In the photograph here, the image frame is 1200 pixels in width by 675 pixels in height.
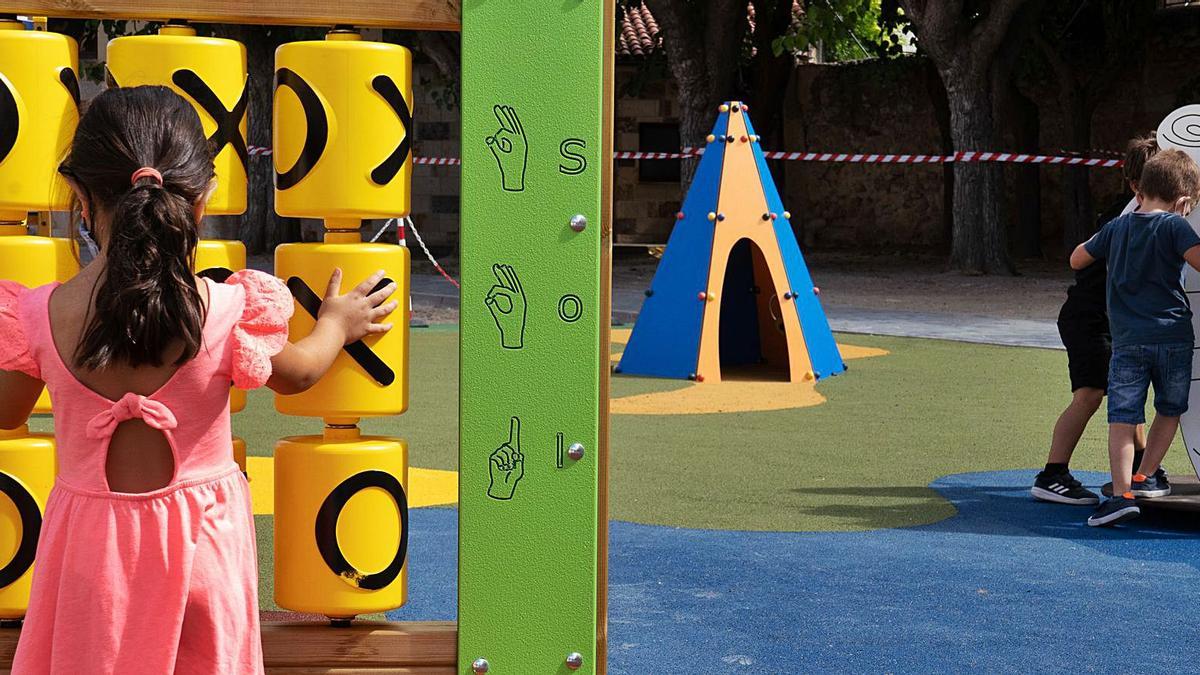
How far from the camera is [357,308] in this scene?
2936 mm

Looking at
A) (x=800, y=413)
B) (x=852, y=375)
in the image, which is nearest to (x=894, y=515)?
(x=800, y=413)

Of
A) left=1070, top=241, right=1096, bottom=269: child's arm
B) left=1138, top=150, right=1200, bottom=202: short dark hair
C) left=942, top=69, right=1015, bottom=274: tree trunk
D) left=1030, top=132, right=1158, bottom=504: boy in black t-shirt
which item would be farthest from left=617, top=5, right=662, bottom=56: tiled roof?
left=1138, top=150, right=1200, bottom=202: short dark hair

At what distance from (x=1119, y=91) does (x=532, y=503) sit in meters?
24.4

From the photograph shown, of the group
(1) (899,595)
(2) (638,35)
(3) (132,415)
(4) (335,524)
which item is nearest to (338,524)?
(4) (335,524)

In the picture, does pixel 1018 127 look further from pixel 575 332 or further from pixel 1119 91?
pixel 575 332

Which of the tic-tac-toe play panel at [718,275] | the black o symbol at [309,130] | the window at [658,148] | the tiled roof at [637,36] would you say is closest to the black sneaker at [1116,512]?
the black o symbol at [309,130]

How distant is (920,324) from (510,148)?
39.9 ft

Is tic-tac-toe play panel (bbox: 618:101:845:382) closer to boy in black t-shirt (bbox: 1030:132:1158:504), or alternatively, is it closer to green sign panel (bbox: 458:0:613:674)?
boy in black t-shirt (bbox: 1030:132:1158:504)

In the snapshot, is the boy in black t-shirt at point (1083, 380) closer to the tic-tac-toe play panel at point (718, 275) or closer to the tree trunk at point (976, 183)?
the tic-tac-toe play panel at point (718, 275)

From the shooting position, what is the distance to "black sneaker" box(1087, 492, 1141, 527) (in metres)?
5.93

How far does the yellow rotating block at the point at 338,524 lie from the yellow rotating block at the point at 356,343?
100 mm

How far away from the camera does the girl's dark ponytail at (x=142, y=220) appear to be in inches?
93.3

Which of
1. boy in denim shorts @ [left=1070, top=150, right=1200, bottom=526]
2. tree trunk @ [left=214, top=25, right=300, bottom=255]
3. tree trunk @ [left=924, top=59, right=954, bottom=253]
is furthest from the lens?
tree trunk @ [left=924, top=59, right=954, bottom=253]

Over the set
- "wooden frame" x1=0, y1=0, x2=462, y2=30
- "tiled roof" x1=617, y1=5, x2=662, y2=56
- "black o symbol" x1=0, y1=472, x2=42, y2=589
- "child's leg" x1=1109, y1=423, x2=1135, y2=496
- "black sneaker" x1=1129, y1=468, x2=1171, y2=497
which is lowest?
"black sneaker" x1=1129, y1=468, x2=1171, y2=497
